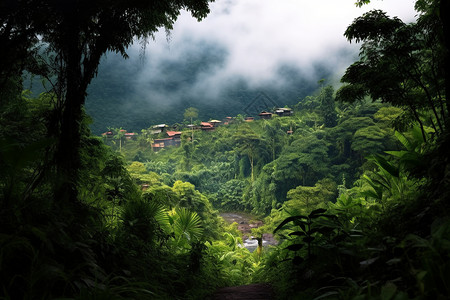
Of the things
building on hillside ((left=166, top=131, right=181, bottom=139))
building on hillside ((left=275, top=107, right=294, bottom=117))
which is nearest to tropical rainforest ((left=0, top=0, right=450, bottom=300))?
building on hillside ((left=166, top=131, right=181, bottom=139))

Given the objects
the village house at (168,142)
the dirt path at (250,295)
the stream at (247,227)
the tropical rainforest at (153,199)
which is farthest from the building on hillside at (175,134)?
the dirt path at (250,295)

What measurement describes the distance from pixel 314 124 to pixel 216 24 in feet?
320

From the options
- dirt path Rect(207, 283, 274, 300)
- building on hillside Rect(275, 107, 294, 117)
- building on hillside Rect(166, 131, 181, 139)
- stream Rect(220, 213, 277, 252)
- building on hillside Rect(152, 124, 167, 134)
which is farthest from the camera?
building on hillside Rect(152, 124, 167, 134)

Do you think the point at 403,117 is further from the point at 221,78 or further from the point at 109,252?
the point at 221,78

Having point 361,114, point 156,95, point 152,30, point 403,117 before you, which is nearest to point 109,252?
point 152,30

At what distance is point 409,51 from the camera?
3.90 m

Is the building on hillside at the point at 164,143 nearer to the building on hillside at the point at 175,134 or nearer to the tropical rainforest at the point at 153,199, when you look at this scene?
the building on hillside at the point at 175,134

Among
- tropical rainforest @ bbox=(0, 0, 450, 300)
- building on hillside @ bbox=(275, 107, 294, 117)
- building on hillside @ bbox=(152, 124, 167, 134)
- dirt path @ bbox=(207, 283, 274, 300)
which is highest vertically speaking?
building on hillside @ bbox=(275, 107, 294, 117)

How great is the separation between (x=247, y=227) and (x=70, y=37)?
27.9m

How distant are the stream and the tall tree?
2198 cm

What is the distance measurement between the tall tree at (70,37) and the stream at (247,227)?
21982mm

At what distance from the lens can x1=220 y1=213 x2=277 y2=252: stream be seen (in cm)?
2567

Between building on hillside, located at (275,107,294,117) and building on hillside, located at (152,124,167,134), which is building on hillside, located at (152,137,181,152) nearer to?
building on hillside, located at (152,124,167,134)

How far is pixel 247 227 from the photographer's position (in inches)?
1144
